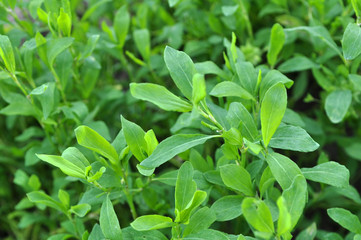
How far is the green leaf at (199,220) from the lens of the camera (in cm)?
82

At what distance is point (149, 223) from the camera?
776mm

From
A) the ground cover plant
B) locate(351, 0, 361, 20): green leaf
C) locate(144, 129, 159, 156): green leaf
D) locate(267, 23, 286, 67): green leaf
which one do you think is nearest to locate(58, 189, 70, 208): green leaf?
the ground cover plant

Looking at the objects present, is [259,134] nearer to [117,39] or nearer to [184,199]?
[184,199]

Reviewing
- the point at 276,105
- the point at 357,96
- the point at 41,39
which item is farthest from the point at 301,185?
the point at 41,39

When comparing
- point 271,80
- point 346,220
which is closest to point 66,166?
point 271,80

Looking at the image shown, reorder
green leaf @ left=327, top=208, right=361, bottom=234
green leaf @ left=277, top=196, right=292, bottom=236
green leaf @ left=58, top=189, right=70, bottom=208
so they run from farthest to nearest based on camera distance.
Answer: green leaf @ left=58, top=189, right=70, bottom=208 → green leaf @ left=327, top=208, right=361, bottom=234 → green leaf @ left=277, top=196, right=292, bottom=236

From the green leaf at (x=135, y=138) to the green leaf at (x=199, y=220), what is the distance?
0.16m

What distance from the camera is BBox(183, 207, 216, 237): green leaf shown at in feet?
2.68

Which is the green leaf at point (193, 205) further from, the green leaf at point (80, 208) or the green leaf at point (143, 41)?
the green leaf at point (143, 41)

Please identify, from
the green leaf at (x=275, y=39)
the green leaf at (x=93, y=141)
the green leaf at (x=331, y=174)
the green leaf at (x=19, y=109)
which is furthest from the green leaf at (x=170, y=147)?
the green leaf at (x=19, y=109)

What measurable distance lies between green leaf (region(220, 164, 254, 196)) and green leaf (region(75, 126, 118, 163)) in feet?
0.75

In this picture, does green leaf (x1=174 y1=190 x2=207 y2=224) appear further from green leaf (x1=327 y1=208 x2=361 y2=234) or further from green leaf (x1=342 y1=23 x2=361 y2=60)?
green leaf (x1=342 y1=23 x2=361 y2=60)

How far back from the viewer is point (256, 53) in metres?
1.32

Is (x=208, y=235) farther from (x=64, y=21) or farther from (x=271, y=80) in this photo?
(x=64, y=21)
